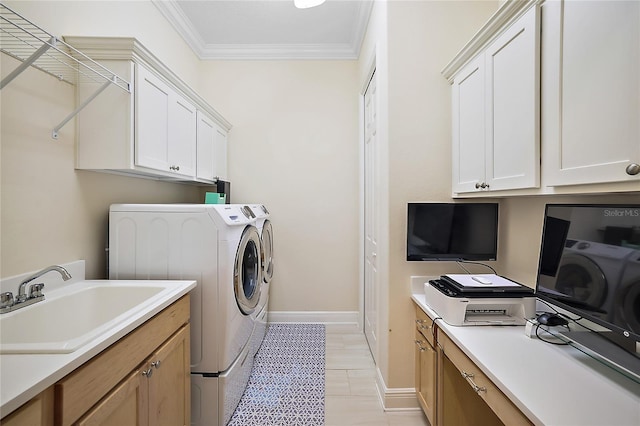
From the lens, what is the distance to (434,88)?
6.03 feet

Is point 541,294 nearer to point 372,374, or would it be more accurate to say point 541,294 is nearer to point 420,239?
point 420,239

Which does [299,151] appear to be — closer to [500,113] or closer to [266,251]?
[266,251]

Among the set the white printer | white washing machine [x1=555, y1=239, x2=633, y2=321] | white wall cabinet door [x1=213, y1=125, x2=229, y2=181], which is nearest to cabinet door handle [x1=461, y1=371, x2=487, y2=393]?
the white printer

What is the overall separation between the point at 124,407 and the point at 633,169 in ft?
5.72

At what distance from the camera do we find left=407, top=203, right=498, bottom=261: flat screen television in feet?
5.76

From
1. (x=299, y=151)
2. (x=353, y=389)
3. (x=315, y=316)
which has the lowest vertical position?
(x=353, y=389)

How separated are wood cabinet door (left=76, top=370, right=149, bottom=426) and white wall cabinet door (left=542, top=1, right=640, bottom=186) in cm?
168

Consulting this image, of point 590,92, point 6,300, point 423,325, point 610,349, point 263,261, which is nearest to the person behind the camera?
point 590,92

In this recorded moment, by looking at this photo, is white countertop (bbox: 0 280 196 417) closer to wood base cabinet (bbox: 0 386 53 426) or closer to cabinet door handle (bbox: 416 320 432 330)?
wood base cabinet (bbox: 0 386 53 426)

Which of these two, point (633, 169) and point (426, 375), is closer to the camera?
point (633, 169)

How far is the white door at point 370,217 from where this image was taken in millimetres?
2435

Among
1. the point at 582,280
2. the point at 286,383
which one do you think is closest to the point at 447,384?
the point at 582,280

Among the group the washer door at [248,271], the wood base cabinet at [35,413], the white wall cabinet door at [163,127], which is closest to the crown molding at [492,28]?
the washer door at [248,271]

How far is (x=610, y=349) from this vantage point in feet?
3.39
